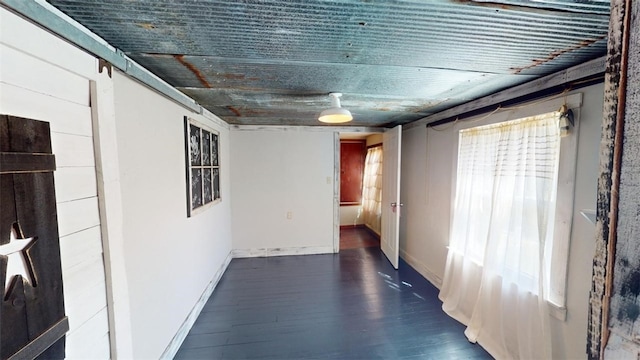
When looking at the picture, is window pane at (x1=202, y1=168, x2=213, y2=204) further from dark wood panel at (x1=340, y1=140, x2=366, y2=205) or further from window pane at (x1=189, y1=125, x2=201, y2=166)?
dark wood panel at (x1=340, y1=140, x2=366, y2=205)

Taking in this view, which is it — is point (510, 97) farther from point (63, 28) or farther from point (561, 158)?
A: point (63, 28)

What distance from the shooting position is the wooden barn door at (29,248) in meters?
0.75

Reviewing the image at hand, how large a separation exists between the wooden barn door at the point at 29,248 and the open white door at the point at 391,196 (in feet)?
10.4

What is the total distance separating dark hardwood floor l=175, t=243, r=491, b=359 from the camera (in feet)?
6.45

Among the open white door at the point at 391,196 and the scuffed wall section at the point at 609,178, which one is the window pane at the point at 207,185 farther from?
the scuffed wall section at the point at 609,178

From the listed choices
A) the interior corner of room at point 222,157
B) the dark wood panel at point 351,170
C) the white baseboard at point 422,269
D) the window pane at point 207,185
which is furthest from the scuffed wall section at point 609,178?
the dark wood panel at point 351,170

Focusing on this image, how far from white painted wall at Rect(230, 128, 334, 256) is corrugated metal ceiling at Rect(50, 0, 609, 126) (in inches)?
74.6

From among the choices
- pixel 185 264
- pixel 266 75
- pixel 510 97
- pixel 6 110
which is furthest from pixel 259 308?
pixel 510 97

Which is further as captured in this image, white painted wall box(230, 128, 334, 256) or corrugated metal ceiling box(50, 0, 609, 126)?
white painted wall box(230, 128, 334, 256)

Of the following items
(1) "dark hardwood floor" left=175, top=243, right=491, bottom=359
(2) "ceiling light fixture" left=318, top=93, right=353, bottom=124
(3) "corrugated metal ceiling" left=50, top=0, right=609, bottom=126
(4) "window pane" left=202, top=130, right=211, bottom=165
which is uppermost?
(3) "corrugated metal ceiling" left=50, top=0, right=609, bottom=126

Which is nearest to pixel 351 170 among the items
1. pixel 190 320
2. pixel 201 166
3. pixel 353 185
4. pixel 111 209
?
pixel 353 185

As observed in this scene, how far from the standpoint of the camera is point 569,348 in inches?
60.9

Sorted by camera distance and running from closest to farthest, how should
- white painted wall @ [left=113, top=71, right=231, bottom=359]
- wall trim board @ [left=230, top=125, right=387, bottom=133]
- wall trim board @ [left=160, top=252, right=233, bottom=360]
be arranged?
white painted wall @ [left=113, top=71, right=231, bottom=359], wall trim board @ [left=160, top=252, right=233, bottom=360], wall trim board @ [left=230, top=125, right=387, bottom=133]

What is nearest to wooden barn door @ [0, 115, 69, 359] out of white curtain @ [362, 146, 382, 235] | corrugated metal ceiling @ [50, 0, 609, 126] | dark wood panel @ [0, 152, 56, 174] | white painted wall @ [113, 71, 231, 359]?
dark wood panel @ [0, 152, 56, 174]
